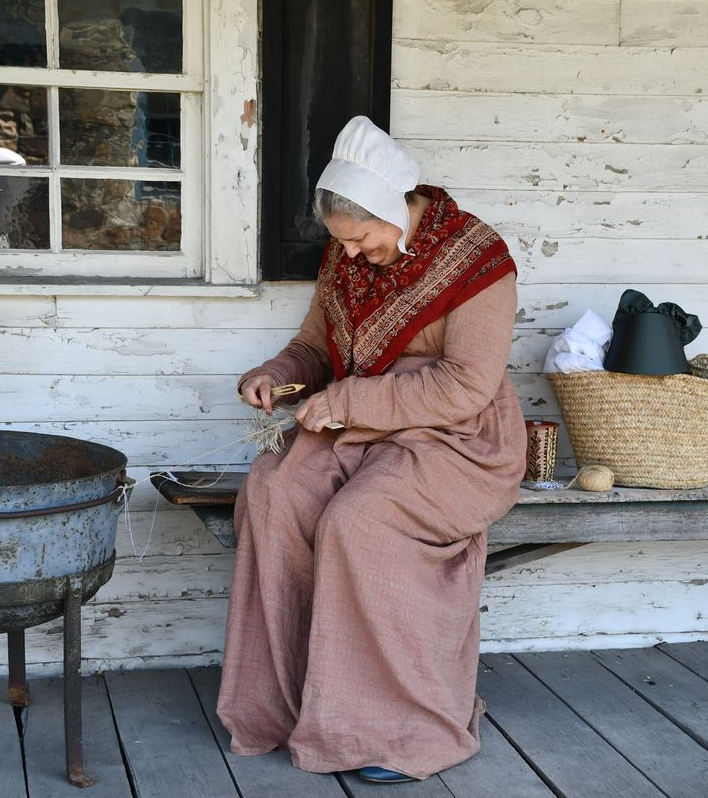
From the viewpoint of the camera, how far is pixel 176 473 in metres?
3.40

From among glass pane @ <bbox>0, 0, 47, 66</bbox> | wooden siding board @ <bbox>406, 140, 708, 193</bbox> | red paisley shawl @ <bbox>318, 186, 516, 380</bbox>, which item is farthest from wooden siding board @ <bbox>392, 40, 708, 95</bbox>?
glass pane @ <bbox>0, 0, 47, 66</bbox>

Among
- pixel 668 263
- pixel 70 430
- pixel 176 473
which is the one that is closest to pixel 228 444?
pixel 176 473

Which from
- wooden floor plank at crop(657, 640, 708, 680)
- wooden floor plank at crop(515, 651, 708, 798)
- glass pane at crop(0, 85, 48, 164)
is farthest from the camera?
wooden floor plank at crop(657, 640, 708, 680)

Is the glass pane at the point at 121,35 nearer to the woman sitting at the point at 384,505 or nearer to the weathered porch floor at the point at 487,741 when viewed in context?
the woman sitting at the point at 384,505

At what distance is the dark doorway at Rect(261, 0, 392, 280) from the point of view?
3.35 m

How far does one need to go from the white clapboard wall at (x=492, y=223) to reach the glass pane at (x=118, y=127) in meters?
0.44

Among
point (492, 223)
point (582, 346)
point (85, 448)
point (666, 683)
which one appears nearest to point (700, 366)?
point (582, 346)

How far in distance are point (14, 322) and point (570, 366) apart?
1.70 m

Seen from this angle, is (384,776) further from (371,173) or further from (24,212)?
(24,212)

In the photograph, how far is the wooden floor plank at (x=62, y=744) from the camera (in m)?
2.79

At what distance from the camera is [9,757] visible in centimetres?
295

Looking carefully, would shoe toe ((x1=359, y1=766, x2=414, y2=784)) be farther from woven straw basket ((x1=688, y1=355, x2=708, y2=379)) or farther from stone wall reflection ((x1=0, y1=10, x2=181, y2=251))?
stone wall reflection ((x1=0, y1=10, x2=181, y2=251))

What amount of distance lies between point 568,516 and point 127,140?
5.79 feet

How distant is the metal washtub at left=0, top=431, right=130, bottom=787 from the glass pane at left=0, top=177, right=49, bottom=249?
86 centimetres
